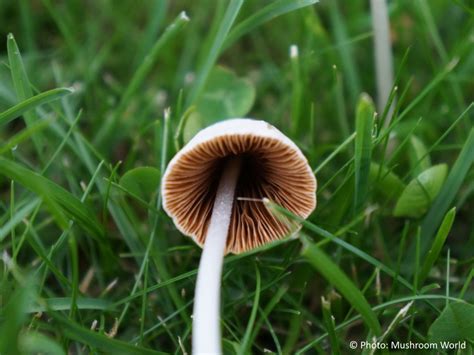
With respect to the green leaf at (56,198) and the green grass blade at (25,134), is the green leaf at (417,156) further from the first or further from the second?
the green grass blade at (25,134)

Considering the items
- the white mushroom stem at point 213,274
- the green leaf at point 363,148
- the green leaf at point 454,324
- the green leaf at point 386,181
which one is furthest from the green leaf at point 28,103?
the green leaf at point 454,324

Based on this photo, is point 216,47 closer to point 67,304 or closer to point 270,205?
point 270,205

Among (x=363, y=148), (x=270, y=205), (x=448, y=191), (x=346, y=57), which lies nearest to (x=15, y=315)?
(x=270, y=205)

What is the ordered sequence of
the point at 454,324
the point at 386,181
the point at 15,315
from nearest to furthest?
the point at 15,315 < the point at 454,324 < the point at 386,181

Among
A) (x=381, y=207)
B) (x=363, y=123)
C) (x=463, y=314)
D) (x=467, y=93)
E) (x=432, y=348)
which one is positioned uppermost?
(x=363, y=123)

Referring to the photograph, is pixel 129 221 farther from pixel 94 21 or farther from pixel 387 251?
pixel 94 21

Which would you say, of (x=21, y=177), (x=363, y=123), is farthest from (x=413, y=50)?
(x=21, y=177)

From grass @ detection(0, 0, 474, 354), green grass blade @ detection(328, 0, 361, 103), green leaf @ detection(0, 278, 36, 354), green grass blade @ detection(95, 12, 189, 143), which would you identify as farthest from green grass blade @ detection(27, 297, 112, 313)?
green grass blade @ detection(328, 0, 361, 103)

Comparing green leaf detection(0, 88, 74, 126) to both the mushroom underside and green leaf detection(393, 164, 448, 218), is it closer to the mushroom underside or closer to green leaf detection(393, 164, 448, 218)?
the mushroom underside
